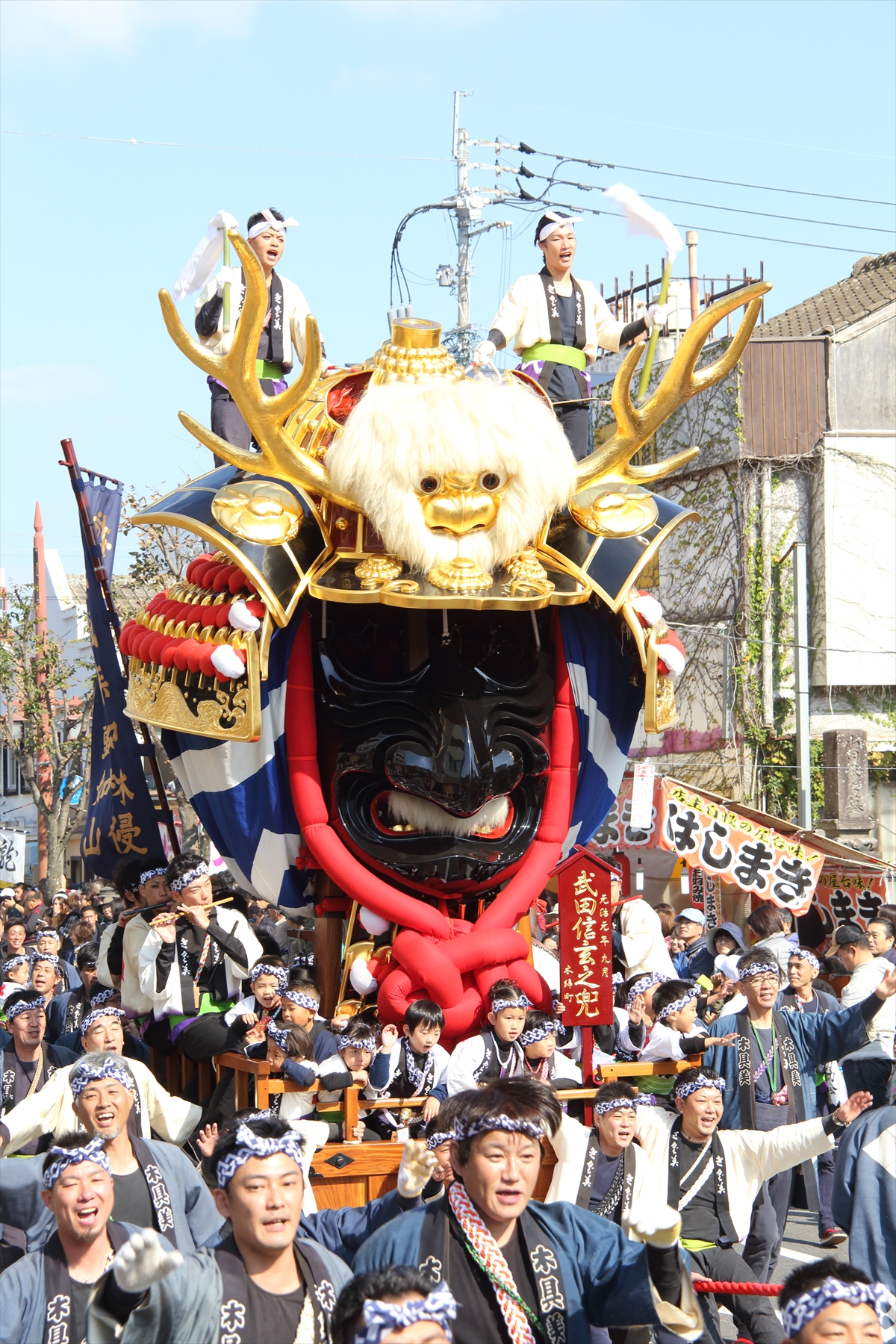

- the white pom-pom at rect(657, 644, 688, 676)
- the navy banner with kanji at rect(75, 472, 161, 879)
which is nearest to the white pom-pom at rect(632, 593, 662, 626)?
the white pom-pom at rect(657, 644, 688, 676)

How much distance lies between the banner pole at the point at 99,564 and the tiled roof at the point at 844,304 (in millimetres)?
11409

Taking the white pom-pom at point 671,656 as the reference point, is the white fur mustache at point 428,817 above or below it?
below

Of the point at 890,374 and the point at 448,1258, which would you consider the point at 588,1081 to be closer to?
the point at 448,1258

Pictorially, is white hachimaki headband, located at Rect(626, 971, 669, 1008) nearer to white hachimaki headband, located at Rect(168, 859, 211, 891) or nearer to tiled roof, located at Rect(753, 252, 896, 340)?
white hachimaki headband, located at Rect(168, 859, 211, 891)

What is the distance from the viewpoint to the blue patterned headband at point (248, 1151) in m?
3.48

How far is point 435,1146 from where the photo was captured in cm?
456

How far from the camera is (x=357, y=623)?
7.15m

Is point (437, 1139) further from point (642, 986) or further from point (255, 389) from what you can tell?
point (255, 389)

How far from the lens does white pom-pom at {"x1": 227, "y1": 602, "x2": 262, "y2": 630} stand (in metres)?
6.71

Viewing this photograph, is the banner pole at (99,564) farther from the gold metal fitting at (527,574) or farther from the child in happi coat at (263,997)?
the gold metal fitting at (527,574)

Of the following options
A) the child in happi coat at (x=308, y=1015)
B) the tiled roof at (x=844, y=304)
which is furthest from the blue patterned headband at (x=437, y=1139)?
the tiled roof at (x=844, y=304)

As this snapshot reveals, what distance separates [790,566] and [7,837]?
9621mm

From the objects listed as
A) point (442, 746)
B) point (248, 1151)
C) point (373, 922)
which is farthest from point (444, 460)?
point (248, 1151)

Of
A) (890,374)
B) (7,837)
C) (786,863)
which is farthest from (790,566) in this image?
(7,837)
